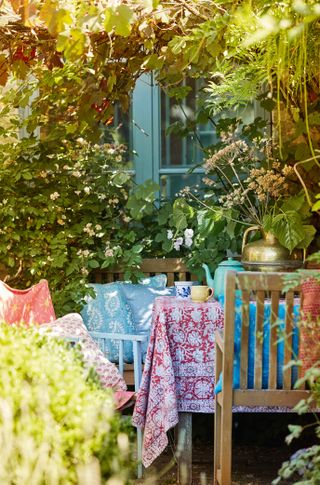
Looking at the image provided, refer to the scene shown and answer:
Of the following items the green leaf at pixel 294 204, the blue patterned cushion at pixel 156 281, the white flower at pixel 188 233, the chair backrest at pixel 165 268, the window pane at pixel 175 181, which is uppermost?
the window pane at pixel 175 181

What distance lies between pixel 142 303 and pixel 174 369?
3.30ft

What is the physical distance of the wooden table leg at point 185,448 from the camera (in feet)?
14.9

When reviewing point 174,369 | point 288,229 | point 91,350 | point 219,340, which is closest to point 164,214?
point 288,229

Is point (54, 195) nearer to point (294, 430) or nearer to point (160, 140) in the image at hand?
point (160, 140)

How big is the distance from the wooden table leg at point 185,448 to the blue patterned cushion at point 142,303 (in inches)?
38.6

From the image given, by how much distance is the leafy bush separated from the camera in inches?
98.8

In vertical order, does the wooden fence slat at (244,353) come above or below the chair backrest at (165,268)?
below

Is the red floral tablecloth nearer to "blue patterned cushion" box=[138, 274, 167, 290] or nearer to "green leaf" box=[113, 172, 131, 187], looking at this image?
"blue patterned cushion" box=[138, 274, 167, 290]

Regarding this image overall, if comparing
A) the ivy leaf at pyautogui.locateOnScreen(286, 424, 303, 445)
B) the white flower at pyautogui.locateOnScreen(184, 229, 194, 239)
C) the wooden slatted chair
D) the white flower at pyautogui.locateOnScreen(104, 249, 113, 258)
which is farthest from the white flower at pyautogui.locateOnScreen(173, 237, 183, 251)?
the ivy leaf at pyautogui.locateOnScreen(286, 424, 303, 445)

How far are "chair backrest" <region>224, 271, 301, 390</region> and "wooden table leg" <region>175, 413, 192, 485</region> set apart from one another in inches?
28.3

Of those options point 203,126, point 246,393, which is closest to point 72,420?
point 246,393

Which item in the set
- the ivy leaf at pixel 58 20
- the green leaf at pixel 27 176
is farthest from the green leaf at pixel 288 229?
the ivy leaf at pixel 58 20

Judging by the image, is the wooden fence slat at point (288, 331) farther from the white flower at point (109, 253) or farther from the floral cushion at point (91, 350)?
the white flower at point (109, 253)

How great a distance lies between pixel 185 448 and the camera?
14.9ft
